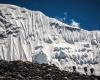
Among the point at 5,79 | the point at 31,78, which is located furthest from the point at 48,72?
the point at 5,79

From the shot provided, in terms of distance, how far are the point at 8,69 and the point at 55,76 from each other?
441 inches

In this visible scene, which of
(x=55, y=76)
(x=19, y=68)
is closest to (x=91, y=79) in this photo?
(x=55, y=76)

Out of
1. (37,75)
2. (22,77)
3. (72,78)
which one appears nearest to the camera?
(22,77)

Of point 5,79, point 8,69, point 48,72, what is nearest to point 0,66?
point 8,69

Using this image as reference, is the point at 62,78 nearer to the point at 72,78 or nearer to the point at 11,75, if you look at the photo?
the point at 72,78

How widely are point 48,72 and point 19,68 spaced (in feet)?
23.3

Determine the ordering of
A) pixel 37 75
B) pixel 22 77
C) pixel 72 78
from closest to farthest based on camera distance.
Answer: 1. pixel 22 77
2. pixel 37 75
3. pixel 72 78

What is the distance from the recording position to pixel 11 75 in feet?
237

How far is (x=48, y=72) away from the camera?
82562mm

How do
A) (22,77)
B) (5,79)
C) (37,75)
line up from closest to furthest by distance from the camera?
(5,79) → (22,77) → (37,75)

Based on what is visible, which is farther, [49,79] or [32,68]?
[32,68]

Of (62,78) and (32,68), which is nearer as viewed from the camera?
(62,78)

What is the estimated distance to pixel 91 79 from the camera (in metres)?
86.1

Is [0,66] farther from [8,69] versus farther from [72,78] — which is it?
[72,78]
